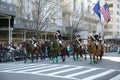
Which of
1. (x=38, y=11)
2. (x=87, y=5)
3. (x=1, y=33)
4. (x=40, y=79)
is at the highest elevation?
(x=87, y=5)

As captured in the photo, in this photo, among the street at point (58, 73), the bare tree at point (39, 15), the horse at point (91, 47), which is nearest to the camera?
the street at point (58, 73)

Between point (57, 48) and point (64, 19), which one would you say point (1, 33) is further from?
point (64, 19)

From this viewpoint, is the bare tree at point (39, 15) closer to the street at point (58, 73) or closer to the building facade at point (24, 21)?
the building facade at point (24, 21)

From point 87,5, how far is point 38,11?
122 ft

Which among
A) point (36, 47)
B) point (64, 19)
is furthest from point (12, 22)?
point (64, 19)

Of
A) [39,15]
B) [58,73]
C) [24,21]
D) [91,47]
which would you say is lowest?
[58,73]

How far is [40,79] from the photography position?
14086 millimetres

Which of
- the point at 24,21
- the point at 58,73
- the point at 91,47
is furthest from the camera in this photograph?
the point at 24,21

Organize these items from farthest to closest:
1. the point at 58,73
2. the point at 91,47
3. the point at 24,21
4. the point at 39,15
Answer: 1. the point at 39,15
2. the point at 24,21
3. the point at 91,47
4. the point at 58,73

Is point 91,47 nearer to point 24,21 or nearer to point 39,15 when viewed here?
point 24,21

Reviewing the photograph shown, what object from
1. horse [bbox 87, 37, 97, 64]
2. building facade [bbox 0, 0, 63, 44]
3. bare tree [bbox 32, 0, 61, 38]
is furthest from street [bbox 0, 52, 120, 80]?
bare tree [bbox 32, 0, 61, 38]

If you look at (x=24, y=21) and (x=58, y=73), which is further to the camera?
(x=24, y=21)

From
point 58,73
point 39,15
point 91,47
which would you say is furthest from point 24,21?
point 58,73

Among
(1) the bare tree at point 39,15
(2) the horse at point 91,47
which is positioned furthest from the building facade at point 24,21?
(2) the horse at point 91,47
